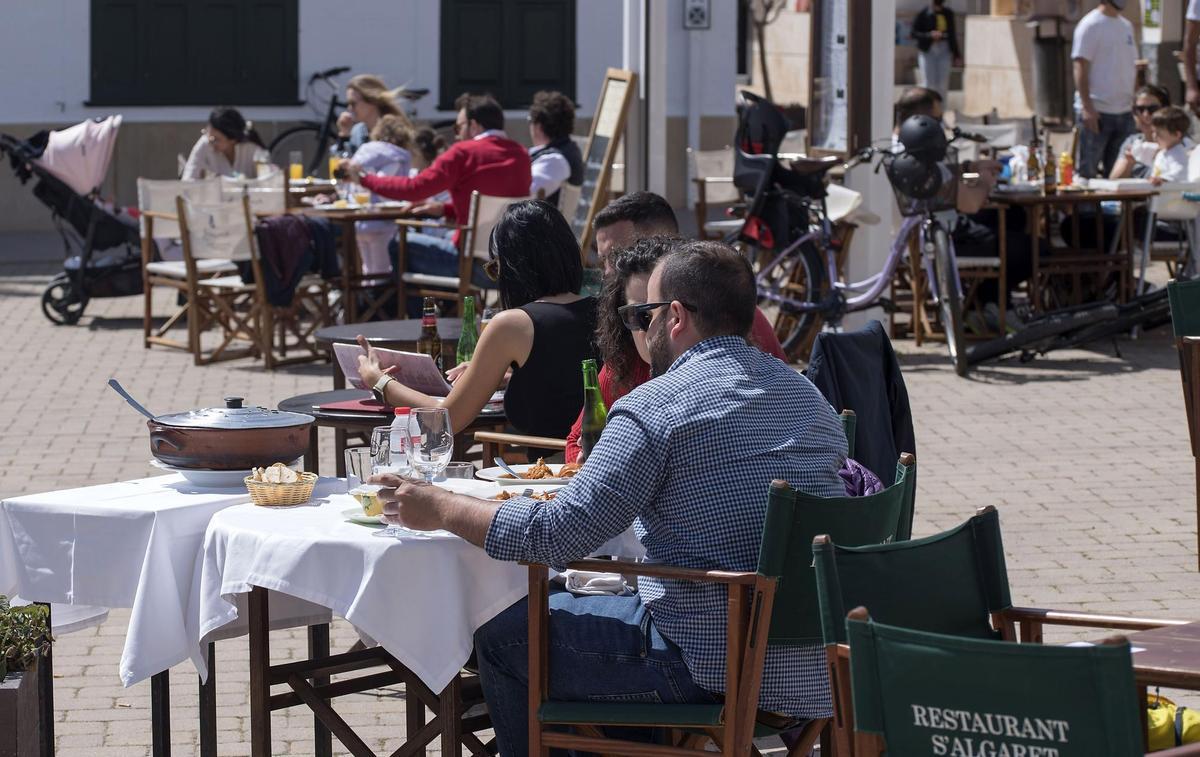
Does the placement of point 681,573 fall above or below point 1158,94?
below

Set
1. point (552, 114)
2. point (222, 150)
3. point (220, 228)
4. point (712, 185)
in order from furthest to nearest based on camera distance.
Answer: point (712, 185) < point (222, 150) < point (552, 114) < point (220, 228)

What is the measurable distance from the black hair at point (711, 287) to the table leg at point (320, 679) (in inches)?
51.4

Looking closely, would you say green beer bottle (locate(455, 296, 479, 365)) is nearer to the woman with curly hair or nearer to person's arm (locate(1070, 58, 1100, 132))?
the woman with curly hair

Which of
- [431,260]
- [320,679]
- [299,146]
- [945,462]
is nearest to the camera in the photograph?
[320,679]

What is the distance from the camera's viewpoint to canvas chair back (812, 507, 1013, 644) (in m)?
2.85

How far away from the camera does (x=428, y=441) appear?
379 centimetres

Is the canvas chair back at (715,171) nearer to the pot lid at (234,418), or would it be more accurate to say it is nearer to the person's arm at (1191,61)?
the person's arm at (1191,61)

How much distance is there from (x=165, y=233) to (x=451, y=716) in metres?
7.82

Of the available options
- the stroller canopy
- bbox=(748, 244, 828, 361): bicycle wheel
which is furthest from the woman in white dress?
bbox=(748, 244, 828, 361): bicycle wheel

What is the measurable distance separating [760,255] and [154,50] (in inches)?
392

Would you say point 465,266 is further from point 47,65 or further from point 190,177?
point 47,65

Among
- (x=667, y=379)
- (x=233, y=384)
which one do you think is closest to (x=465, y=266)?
(x=233, y=384)

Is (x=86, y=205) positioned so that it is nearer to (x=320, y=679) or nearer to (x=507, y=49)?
(x=320, y=679)

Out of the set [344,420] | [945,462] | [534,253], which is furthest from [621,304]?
[945,462]
